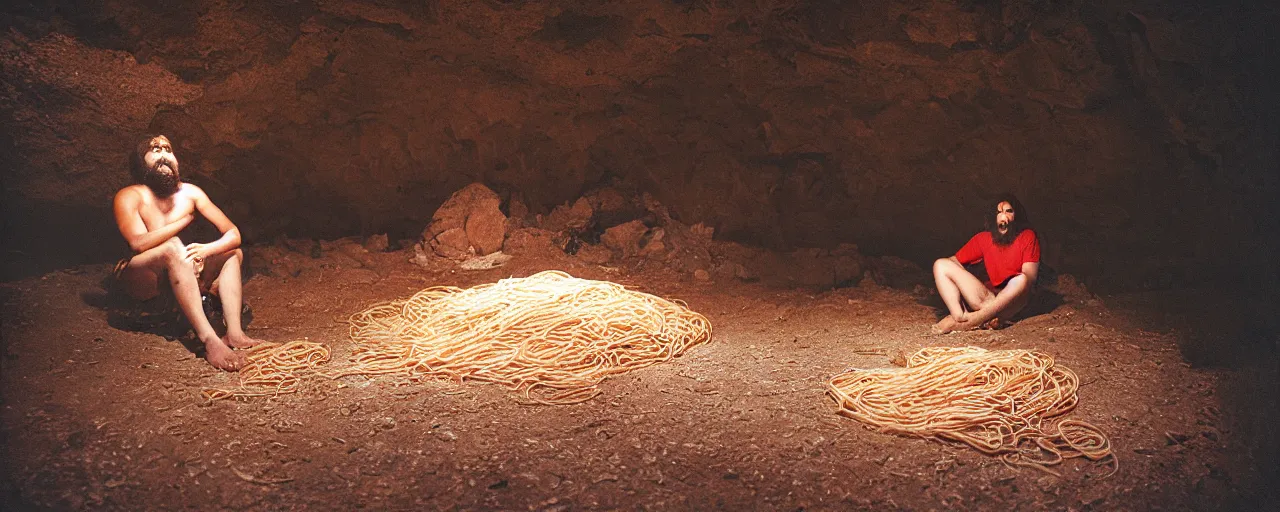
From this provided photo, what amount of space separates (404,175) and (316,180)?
2.10ft

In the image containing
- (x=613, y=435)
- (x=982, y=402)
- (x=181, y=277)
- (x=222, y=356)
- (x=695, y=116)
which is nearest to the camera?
(x=613, y=435)

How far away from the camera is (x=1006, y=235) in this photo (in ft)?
15.8

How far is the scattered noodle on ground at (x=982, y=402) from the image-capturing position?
336 cm

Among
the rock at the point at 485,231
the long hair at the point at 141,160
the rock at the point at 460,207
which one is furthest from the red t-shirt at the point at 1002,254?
the long hair at the point at 141,160

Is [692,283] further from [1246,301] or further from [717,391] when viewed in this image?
[1246,301]

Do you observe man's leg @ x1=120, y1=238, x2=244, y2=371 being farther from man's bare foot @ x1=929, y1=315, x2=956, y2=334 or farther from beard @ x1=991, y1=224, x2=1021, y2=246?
beard @ x1=991, y1=224, x2=1021, y2=246

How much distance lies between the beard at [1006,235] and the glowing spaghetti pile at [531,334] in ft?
5.59

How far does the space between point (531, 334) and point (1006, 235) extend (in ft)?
8.82

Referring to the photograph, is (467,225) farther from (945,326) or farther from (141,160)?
(945,326)

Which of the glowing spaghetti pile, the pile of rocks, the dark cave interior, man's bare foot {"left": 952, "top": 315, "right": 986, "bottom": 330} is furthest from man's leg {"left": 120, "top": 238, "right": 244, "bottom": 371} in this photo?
man's bare foot {"left": 952, "top": 315, "right": 986, "bottom": 330}

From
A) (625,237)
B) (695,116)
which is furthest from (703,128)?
(625,237)

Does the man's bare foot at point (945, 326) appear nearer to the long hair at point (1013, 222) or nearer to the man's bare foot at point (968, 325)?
the man's bare foot at point (968, 325)

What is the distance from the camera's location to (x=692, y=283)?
242 inches

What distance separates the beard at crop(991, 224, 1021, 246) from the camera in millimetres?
4789
